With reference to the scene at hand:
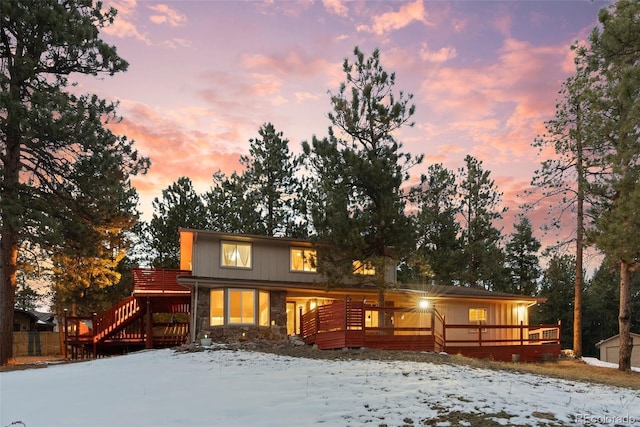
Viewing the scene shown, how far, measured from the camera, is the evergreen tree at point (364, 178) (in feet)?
70.8

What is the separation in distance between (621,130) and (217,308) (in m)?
17.2

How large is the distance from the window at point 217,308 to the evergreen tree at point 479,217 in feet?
75.3

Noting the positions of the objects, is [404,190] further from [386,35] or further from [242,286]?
[242,286]

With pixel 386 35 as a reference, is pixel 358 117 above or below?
below

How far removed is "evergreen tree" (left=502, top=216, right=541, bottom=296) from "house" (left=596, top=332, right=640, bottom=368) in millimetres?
7405

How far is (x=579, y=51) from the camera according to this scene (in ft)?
57.3

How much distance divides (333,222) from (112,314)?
11.5m

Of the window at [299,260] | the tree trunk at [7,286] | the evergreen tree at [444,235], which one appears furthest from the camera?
the evergreen tree at [444,235]

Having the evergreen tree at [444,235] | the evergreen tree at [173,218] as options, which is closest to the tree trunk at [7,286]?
the evergreen tree at [173,218]

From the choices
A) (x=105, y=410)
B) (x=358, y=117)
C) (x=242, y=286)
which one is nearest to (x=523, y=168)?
(x=358, y=117)

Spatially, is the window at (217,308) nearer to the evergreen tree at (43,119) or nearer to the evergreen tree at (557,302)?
the evergreen tree at (43,119)

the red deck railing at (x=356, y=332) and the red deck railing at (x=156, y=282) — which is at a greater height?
the red deck railing at (x=156, y=282)

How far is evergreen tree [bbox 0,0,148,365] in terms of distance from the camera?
19.0 m

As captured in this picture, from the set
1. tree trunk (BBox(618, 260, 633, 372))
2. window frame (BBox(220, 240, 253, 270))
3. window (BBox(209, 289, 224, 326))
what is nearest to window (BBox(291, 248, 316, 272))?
window frame (BBox(220, 240, 253, 270))
